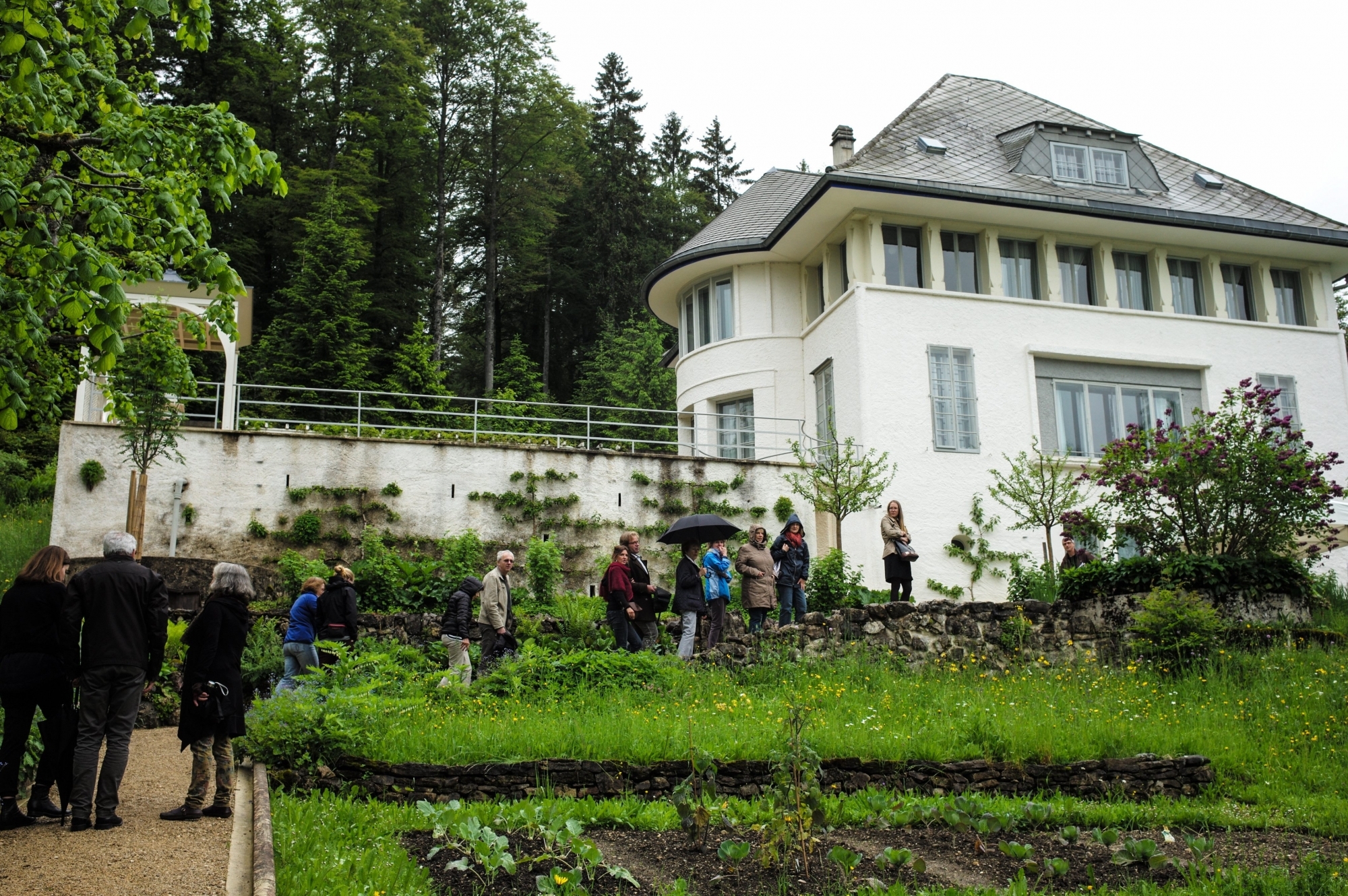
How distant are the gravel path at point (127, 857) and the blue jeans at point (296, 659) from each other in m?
3.68

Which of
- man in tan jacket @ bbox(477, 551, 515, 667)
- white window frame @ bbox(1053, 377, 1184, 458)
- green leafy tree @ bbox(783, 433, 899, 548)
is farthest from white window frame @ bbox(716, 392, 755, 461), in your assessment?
man in tan jacket @ bbox(477, 551, 515, 667)

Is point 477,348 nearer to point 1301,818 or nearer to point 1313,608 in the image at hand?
point 1313,608

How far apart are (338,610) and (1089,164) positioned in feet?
62.3

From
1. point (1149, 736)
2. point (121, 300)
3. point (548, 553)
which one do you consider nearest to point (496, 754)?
point (121, 300)

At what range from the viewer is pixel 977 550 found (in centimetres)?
2094

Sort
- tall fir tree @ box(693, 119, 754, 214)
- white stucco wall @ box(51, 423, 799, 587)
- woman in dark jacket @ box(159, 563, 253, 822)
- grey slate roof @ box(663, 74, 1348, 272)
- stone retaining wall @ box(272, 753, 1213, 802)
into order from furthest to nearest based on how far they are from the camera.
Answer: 1. tall fir tree @ box(693, 119, 754, 214)
2. grey slate roof @ box(663, 74, 1348, 272)
3. white stucco wall @ box(51, 423, 799, 587)
4. stone retaining wall @ box(272, 753, 1213, 802)
5. woman in dark jacket @ box(159, 563, 253, 822)

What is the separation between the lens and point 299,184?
33156 millimetres

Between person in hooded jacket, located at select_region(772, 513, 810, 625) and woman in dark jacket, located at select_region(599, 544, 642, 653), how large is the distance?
8.17ft

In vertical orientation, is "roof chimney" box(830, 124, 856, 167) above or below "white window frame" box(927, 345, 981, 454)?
above

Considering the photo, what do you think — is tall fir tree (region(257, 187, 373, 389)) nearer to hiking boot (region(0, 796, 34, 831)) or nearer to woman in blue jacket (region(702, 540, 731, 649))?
woman in blue jacket (region(702, 540, 731, 649))

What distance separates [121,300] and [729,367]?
19.2 meters

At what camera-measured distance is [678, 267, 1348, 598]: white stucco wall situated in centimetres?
2100

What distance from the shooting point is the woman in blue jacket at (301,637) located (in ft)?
38.7

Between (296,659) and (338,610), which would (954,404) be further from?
(296,659)
